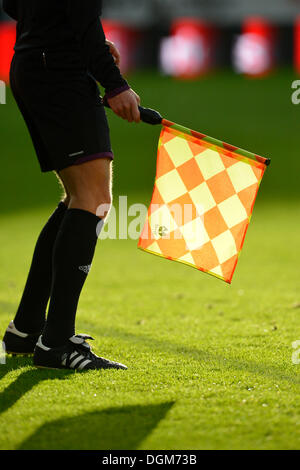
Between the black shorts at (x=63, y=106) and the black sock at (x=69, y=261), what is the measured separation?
0.20 meters

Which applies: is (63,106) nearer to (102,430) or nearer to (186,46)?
(102,430)

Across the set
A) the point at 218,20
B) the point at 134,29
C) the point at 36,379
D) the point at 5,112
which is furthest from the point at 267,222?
the point at 218,20

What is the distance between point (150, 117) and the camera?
2.60 metres

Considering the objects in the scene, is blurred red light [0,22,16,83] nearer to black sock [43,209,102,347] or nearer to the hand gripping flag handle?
the hand gripping flag handle

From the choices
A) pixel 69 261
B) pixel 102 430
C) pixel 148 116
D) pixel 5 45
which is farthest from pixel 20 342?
pixel 5 45

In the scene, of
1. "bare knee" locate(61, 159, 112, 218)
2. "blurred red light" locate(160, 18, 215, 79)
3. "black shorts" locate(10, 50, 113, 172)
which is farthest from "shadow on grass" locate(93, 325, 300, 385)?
"blurred red light" locate(160, 18, 215, 79)

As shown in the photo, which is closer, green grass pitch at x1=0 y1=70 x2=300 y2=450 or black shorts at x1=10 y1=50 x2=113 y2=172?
green grass pitch at x1=0 y1=70 x2=300 y2=450

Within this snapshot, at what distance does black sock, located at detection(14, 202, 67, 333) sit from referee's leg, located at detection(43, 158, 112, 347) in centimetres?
23

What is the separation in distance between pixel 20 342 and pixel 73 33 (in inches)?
45.7

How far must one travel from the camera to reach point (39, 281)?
283 cm

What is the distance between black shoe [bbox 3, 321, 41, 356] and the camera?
9.37ft

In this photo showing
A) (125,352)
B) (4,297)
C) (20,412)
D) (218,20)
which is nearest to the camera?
(20,412)

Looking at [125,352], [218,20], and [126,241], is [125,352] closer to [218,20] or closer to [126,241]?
[126,241]
